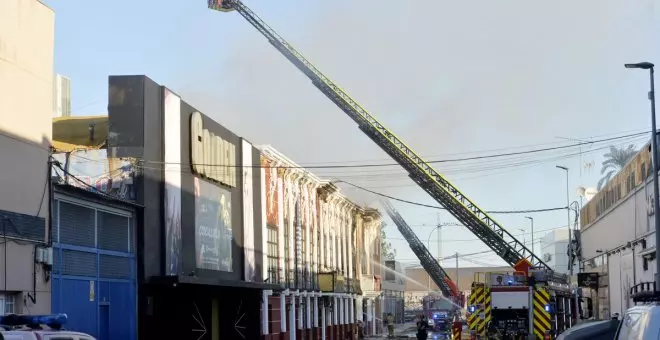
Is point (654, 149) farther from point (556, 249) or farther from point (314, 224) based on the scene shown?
point (556, 249)

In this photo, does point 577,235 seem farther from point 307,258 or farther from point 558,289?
point 558,289

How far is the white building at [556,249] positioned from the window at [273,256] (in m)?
71.4

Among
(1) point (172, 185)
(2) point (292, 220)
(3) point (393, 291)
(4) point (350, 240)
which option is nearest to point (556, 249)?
(3) point (393, 291)

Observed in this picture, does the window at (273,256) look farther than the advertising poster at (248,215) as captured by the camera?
Yes

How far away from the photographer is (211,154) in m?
28.6

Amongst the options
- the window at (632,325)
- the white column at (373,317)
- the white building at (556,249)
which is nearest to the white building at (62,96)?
the window at (632,325)

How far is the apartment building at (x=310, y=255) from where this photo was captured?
121 feet

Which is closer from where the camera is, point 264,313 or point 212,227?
point 212,227

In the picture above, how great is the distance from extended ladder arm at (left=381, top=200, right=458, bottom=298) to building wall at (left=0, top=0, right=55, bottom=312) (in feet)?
155

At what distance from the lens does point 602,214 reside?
42.5 metres

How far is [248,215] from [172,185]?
8.42 m

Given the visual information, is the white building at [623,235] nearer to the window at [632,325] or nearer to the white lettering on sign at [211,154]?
the white lettering on sign at [211,154]

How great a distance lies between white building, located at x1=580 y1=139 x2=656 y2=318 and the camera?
28938 mm

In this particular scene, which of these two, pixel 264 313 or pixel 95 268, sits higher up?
pixel 95 268
